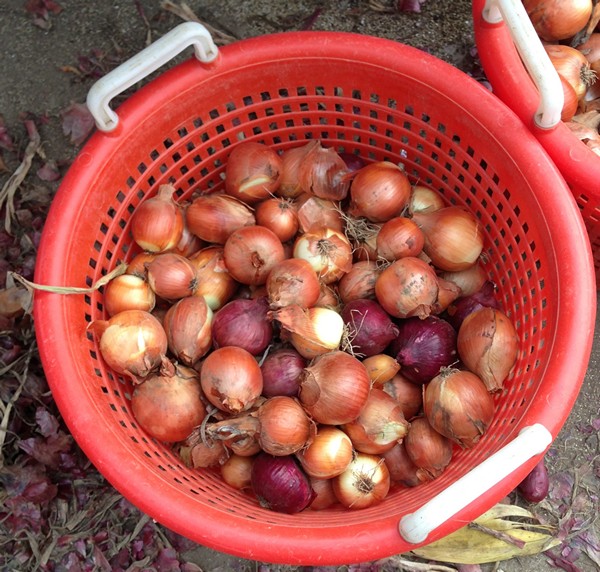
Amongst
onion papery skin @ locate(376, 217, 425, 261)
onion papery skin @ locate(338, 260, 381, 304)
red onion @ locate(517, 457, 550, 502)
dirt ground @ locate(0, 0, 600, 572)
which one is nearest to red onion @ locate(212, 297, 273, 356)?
onion papery skin @ locate(338, 260, 381, 304)

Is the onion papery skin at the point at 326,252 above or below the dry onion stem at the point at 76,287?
above

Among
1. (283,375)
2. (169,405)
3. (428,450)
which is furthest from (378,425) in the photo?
(169,405)

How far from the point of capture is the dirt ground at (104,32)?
208 cm

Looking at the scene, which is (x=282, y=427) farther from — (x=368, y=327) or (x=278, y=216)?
(x=278, y=216)

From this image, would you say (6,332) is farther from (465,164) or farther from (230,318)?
(465,164)

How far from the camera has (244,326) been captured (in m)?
1.39

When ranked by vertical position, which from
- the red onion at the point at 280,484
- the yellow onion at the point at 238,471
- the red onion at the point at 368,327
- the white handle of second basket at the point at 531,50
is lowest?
the yellow onion at the point at 238,471

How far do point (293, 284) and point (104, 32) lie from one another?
1301mm

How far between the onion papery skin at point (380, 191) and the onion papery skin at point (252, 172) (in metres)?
0.20

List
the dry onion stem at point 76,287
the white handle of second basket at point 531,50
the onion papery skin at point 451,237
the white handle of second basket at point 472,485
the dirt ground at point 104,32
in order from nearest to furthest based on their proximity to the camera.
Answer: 1. the white handle of second basket at point 472,485
2. the white handle of second basket at point 531,50
3. the dry onion stem at point 76,287
4. the onion papery skin at point 451,237
5. the dirt ground at point 104,32

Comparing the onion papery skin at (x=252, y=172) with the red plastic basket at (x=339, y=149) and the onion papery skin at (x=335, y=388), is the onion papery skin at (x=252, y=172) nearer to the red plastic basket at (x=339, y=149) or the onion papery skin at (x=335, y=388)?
the red plastic basket at (x=339, y=149)

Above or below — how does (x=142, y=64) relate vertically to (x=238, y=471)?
above

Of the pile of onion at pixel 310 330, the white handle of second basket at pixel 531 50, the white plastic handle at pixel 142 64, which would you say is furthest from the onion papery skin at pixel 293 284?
the white handle of second basket at pixel 531 50

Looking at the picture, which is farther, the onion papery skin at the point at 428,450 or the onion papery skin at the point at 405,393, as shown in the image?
the onion papery skin at the point at 405,393
